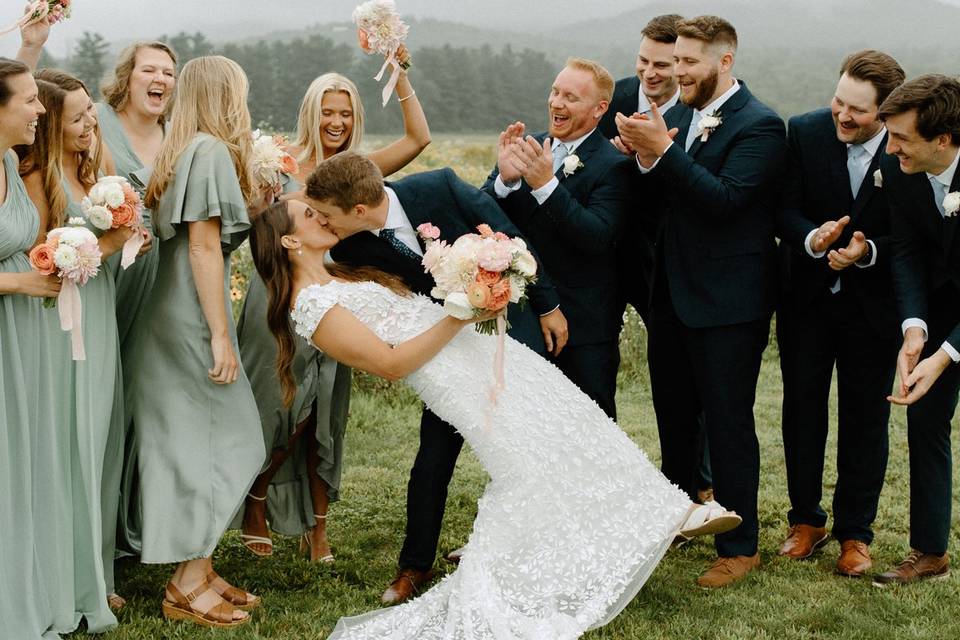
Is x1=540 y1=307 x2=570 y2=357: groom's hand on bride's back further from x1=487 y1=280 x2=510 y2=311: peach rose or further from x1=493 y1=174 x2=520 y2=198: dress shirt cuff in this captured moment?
x1=487 y1=280 x2=510 y2=311: peach rose

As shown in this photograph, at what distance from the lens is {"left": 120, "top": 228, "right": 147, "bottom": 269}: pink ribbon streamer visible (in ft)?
14.5

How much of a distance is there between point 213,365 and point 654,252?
92.6 inches

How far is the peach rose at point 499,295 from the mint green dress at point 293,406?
1.70 meters

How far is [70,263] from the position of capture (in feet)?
13.2

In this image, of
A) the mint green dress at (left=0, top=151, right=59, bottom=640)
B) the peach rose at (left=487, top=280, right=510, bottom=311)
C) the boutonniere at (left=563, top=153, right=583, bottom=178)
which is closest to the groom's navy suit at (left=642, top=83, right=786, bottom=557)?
the boutonniere at (left=563, top=153, right=583, bottom=178)

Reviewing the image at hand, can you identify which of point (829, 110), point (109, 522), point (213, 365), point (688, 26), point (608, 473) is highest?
point (688, 26)

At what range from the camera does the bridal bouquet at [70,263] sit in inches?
159

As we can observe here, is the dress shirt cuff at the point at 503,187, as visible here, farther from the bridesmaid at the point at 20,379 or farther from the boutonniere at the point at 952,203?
the bridesmaid at the point at 20,379

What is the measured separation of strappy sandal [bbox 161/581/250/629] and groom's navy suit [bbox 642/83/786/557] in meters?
2.47

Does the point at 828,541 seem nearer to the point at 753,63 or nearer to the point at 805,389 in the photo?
the point at 805,389

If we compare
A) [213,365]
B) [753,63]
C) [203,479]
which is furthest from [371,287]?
[753,63]

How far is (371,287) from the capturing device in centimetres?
464

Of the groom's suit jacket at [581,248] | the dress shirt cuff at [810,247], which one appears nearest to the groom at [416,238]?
the groom's suit jacket at [581,248]

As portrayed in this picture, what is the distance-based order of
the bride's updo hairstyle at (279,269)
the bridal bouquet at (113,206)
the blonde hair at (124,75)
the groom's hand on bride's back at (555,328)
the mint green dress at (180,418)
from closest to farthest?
1. the bridal bouquet at (113,206)
2. the bride's updo hairstyle at (279,269)
3. the mint green dress at (180,418)
4. the groom's hand on bride's back at (555,328)
5. the blonde hair at (124,75)
